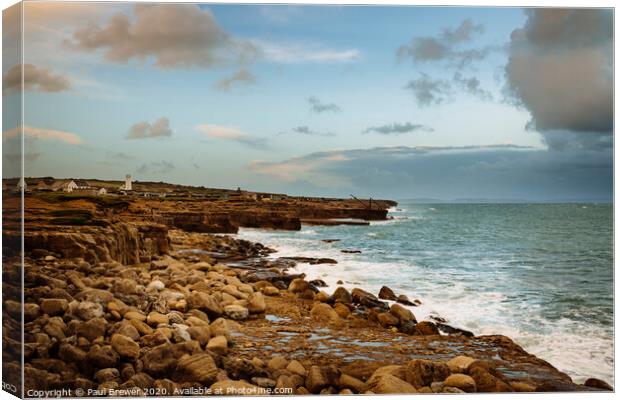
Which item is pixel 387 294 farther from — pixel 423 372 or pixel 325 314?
pixel 423 372

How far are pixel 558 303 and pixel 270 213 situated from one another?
3.46 m

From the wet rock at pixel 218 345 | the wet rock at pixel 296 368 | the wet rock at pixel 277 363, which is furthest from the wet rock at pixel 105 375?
the wet rock at pixel 296 368

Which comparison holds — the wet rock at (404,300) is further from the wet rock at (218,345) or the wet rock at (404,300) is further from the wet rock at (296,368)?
the wet rock at (218,345)

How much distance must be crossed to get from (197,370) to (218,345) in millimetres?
349

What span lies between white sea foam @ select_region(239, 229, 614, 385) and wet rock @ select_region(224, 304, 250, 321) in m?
0.82

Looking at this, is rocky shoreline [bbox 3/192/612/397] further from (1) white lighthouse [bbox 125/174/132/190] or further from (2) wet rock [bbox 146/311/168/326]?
(1) white lighthouse [bbox 125/174/132/190]

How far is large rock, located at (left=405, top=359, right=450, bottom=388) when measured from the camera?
662 cm

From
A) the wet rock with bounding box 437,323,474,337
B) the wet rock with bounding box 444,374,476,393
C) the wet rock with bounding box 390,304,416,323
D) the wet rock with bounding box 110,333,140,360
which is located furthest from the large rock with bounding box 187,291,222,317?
the wet rock with bounding box 444,374,476,393

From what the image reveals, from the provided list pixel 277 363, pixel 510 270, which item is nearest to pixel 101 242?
pixel 277 363

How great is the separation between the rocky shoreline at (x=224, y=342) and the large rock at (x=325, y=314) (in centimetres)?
1

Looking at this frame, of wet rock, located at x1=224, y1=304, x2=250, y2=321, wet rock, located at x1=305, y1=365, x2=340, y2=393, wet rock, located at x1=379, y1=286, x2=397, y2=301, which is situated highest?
wet rock, located at x1=379, y1=286, x2=397, y2=301

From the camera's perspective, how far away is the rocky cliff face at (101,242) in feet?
21.9

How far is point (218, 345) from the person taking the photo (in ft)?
22.1

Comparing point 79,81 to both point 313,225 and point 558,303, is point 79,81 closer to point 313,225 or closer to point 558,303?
point 313,225
